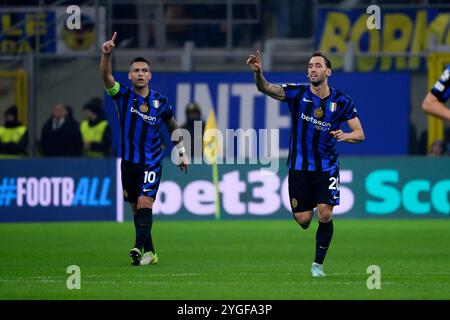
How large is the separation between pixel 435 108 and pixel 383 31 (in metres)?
17.2

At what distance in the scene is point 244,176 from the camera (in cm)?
2312

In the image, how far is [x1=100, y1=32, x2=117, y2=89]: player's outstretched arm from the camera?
538 inches

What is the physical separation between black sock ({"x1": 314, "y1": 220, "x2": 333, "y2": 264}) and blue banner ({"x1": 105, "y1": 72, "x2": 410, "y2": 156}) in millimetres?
11944

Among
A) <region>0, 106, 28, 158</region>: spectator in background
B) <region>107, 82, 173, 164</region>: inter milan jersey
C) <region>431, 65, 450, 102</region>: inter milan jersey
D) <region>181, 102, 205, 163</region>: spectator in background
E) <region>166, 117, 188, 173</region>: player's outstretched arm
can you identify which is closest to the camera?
<region>431, 65, 450, 102</region>: inter milan jersey

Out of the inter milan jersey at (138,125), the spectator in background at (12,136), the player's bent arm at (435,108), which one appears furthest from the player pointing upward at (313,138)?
the spectator in background at (12,136)

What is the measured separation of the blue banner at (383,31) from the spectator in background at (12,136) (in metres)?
6.33

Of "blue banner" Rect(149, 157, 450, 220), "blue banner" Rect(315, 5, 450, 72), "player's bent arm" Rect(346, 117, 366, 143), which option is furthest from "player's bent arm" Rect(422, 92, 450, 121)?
"blue banner" Rect(315, 5, 450, 72)

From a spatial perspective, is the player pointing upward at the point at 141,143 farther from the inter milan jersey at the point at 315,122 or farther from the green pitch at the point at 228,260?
the inter milan jersey at the point at 315,122

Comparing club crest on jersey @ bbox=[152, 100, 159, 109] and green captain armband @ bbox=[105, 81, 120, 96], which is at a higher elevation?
green captain armband @ bbox=[105, 81, 120, 96]

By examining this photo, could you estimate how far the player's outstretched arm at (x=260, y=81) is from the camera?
12805 mm

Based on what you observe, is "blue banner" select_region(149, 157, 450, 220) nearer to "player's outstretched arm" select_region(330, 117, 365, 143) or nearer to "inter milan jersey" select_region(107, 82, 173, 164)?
"inter milan jersey" select_region(107, 82, 173, 164)

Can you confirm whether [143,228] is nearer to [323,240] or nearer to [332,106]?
[323,240]

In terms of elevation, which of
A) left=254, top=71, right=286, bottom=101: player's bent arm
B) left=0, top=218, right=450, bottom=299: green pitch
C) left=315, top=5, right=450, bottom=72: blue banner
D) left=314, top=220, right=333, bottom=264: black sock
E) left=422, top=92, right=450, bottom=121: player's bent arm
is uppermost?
left=315, top=5, right=450, bottom=72: blue banner

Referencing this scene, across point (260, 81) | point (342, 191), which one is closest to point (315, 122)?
point (260, 81)
